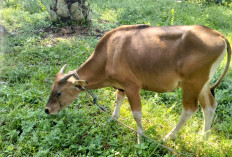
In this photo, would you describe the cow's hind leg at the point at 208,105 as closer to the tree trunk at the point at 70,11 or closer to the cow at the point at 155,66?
the cow at the point at 155,66

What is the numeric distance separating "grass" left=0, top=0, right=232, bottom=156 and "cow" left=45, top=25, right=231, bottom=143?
252 millimetres

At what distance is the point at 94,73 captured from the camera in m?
3.87

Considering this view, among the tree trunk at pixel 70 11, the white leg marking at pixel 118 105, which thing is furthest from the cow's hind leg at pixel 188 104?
the tree trunk at pixel 70 11

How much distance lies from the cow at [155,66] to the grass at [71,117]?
25cm

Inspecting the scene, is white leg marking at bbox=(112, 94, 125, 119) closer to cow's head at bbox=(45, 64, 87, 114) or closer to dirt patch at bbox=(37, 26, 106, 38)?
cow's head at bbox=(45, 64, 87, 114)

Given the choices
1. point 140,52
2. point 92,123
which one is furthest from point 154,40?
point 92,123

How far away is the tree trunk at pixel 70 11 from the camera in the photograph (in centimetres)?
792

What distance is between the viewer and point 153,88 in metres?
3.75

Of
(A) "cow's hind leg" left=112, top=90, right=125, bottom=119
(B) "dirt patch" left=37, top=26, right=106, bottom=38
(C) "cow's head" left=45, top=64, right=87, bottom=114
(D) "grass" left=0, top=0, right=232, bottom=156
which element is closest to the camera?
(D) "grass" left=0, top=0, right=232, bottom=156

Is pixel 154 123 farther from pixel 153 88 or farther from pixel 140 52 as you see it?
pixel 140 52

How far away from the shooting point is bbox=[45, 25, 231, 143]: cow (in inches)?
127

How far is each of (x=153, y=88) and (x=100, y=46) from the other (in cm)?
114

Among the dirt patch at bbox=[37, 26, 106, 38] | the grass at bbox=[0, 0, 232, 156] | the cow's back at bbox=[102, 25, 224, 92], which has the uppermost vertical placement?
the cow's back at bbox=[102, 25, 224, 92]

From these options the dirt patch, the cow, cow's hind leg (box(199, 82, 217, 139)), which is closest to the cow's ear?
the cow
